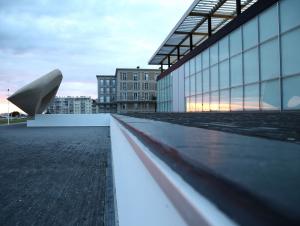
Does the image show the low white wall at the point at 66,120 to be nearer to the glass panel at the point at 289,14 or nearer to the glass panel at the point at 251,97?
the glass panel at the point at 251,97

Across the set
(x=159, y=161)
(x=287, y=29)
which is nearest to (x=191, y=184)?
(x=159, y=161)

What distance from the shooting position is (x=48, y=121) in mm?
37344

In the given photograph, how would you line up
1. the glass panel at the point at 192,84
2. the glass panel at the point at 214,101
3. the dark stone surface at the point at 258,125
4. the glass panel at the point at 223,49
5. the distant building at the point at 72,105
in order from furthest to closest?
the distant building at the point at 72,105
the glass panel at the point at 192,84
the glass panel at the point at 214,101
the glass panel at the point at 223,49
the dark stone surface at the point at 258,125

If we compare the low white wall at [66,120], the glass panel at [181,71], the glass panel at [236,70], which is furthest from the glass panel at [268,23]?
the low white wall at [66,120]

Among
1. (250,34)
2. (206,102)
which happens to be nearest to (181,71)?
(206,102)

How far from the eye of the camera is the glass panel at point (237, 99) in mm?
15914

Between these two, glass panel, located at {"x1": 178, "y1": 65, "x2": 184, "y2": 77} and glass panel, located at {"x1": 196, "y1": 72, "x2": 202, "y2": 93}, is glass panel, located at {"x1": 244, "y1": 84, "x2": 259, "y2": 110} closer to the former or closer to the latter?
glass panel, located at {"x1": 196, "y1": 72, "x2": 202, "y2": 93}

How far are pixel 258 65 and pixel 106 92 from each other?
77.7 metres

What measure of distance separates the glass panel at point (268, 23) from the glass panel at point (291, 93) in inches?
99.6

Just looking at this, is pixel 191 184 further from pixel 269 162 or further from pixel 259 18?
pixel 259 18

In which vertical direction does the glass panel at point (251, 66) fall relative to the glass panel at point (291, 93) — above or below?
above

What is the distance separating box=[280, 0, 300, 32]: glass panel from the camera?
453 inches

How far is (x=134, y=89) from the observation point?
77875 millimetres

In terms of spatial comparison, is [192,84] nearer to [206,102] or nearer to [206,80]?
[206,80]
